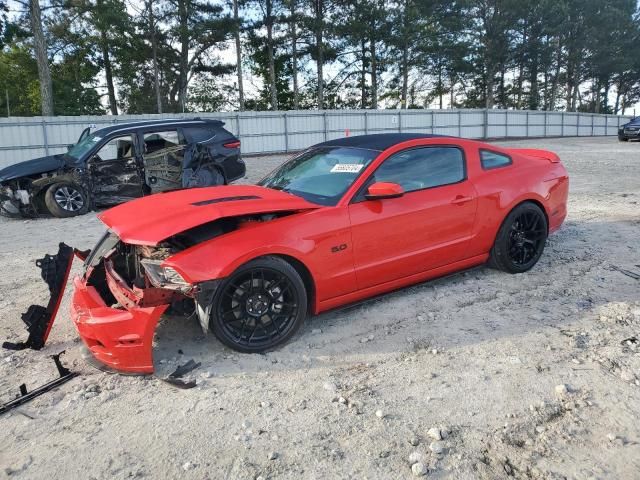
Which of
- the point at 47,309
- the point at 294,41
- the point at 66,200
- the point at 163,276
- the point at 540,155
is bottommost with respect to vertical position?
the point at 47,309

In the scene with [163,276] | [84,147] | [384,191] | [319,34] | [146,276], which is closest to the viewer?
[163,276]

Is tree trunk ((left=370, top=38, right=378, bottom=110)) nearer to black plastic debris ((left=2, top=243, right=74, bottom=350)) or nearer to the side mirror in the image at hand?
the side mirror

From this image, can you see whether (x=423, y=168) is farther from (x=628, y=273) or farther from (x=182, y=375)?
(x=182, y=375)

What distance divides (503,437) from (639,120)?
3040 centimetres

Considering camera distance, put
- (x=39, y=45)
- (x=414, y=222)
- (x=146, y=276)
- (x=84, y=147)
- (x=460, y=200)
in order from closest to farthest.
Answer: (x=146, y=276), (x=414, y=222), (x=460, y=200), (x=84, y=147), (x=39, y=45)

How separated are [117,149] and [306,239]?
7107 mm

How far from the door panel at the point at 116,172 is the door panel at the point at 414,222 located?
648 centimetres

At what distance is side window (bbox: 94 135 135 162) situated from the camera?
9469mm

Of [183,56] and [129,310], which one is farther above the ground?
[183,56]

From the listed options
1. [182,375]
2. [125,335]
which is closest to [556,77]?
[182,375]

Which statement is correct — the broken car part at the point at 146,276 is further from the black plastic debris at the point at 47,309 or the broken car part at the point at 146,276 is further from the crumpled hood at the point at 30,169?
the crumpled hood at the point at 30,169

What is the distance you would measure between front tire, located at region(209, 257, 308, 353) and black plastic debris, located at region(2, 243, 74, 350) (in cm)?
120

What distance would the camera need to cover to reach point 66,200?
9.27 m

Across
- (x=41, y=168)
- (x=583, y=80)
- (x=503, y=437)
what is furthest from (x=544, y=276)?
(x=583, y=80)
